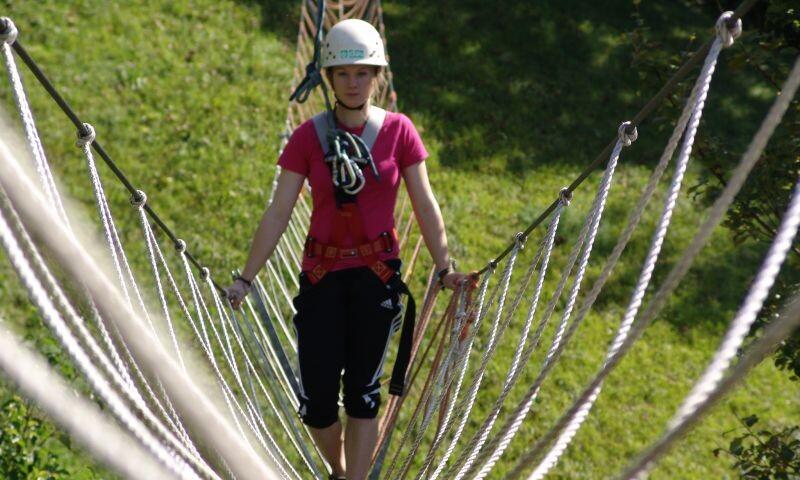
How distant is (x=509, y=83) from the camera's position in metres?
6.94

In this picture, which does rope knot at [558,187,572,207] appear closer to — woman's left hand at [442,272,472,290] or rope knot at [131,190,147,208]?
woman's left hand at [442,272,472,290]

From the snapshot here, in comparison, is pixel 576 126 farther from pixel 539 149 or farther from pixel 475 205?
pixel 475 205

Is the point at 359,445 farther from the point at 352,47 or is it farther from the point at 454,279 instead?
the point at 352,47

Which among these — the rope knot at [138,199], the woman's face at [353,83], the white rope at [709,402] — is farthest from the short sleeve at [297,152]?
the white rope at [709,402]

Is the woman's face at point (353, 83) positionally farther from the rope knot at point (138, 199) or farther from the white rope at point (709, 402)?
the white rope at point (709, 402)

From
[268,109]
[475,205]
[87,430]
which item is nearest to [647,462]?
[87,430]

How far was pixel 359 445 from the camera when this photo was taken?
8.23 feet

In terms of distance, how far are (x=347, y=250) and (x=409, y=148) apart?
314mm

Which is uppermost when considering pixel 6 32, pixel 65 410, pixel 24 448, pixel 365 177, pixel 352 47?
pixel 352 47

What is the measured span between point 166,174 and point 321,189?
8.85 feet

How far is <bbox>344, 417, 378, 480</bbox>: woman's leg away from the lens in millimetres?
2500

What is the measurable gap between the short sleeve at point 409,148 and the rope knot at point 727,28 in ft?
3.21

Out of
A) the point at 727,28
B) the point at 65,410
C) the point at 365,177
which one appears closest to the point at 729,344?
A: the point at 65,410

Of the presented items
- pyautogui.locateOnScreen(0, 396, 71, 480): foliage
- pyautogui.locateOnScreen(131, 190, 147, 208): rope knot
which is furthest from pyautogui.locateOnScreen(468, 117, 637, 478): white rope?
pyautogui.locateOnScreen(0, 396, 71, 480): foliage
